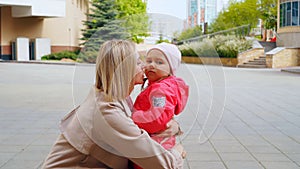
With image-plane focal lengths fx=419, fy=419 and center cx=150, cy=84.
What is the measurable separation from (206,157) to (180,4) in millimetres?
2843

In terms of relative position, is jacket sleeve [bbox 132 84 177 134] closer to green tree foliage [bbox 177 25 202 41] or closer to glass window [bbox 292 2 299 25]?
green tree foliage [bbox 177 25 202 41]

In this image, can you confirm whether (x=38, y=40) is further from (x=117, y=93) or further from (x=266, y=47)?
(x=117, y=93)

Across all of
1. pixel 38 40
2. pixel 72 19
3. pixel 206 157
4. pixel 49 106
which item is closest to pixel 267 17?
pixel 72 19

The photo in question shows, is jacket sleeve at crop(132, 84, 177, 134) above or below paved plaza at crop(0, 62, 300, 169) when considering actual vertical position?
above

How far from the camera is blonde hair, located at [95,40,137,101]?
88.4 inches

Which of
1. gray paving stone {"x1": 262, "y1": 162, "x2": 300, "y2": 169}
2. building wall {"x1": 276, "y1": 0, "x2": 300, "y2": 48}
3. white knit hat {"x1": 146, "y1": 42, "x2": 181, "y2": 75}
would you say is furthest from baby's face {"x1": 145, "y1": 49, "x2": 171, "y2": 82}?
building wall {"x1": 276, "y1": 0, "x2": 300, "y2": 48}

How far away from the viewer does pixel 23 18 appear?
36.4 meters

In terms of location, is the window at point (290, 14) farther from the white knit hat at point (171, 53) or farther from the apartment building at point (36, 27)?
the white knit hat at point (171, 53)

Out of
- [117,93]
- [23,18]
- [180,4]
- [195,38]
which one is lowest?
[117,93]

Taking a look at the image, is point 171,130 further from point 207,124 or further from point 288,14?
point 288,14

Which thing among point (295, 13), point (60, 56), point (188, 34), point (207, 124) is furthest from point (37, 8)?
point (188, 34)

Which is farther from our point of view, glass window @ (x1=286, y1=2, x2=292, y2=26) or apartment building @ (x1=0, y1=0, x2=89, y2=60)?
glass window @ (x1=286, y1=2, x2=292, y2=26)

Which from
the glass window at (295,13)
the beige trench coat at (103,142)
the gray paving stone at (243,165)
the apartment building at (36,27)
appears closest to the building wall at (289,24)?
the glass window at (295,13)

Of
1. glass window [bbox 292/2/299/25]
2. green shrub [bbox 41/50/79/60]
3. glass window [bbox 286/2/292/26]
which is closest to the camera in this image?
glass window [bbox 292/2/299/25]
